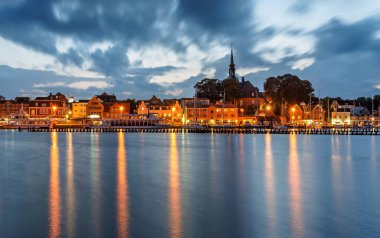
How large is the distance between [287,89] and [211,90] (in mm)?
28214

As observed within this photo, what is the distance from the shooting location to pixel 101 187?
2630 centimetres

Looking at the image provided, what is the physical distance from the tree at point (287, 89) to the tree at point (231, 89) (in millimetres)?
12528

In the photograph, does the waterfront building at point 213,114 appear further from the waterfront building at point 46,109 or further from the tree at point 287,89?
the waterfront building at point 46,109

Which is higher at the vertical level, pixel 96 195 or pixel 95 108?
pixel 95 108

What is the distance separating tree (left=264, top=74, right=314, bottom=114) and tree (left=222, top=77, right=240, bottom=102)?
12.5 meters

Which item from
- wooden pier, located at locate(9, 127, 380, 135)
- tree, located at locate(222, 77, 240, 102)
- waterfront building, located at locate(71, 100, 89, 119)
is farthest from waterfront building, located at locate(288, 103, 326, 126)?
waterfront building, located at locate(71, 100, 89, 119)

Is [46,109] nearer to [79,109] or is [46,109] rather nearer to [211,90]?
[79,109]

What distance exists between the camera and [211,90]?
13000cm

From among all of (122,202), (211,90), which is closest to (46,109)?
(211,90)

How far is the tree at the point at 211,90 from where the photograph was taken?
130125 millimetres

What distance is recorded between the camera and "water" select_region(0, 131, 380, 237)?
17.0 metres

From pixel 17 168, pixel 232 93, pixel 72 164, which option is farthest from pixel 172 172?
pixel 232 93

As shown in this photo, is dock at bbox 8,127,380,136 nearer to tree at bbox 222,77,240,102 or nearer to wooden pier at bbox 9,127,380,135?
wooden pier at bbox 9,127,380,135

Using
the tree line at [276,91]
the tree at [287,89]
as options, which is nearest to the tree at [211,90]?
the tree line at [276,91]
